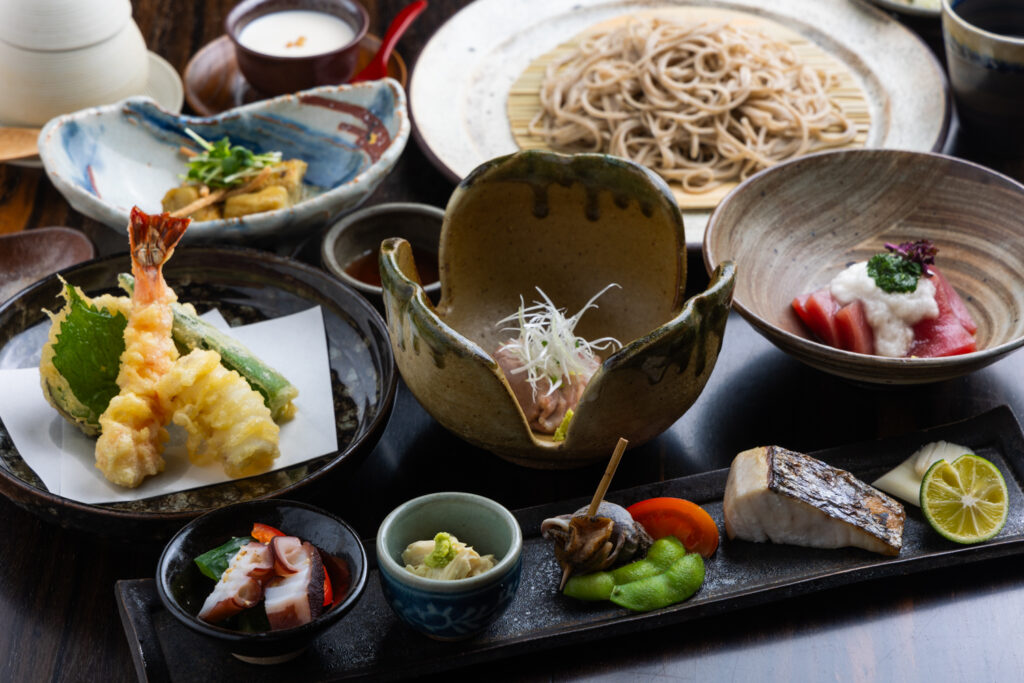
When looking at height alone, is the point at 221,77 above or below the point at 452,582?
below

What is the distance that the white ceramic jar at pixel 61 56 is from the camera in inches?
105

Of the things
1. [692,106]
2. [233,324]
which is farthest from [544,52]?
[233,324]

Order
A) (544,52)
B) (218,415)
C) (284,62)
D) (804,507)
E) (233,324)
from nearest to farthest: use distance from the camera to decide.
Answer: (804,507) < (218,415) < (233,324) < (284,62) < (544,52)

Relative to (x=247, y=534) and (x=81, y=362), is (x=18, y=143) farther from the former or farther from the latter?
(x=247, y=534)

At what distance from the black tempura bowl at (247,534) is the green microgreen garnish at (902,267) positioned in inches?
51.0

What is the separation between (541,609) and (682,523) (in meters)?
0.30

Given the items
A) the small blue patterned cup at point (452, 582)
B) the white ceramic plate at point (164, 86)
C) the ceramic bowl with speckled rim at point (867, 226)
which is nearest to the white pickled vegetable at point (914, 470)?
the ceramic bowl with speckled rim at point (867, 226)

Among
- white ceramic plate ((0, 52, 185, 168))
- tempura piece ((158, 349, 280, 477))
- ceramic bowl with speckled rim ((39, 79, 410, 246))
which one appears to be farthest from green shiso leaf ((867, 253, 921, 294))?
white ceramic plate ((0, 52, 185, 168))

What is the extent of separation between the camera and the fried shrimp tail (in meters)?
1.82

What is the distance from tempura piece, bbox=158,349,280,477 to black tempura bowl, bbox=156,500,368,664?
248mm

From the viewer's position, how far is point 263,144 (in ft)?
9.18

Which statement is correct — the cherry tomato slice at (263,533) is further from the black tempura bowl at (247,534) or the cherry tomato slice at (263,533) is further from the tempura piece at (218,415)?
the tempura piece at (218,415)

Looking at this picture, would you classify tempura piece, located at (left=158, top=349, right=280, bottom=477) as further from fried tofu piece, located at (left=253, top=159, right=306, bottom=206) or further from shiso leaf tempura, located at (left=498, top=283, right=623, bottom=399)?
fried tofu piece, located at (left=253, top=159, right=306, bottom=206)

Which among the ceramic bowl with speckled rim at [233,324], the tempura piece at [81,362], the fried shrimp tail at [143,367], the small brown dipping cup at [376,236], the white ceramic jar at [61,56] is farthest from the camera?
the white ceramic jar at [61,56]
